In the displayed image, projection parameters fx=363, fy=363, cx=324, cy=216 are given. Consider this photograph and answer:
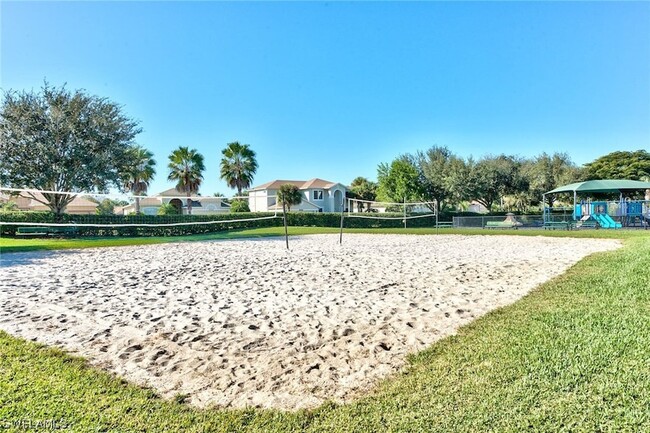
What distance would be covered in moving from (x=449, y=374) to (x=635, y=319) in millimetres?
2558

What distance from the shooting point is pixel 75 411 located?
239 centimetres

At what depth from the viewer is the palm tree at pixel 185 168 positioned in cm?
3622

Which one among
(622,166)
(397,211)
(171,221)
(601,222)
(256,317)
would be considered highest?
(622,166)

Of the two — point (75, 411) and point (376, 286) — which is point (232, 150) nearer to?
point (376, 286)

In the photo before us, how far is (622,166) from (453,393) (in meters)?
55.6

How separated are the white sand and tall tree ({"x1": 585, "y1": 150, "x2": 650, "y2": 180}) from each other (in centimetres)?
4503

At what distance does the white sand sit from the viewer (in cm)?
297

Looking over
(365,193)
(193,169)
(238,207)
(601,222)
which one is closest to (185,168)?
(193,169)

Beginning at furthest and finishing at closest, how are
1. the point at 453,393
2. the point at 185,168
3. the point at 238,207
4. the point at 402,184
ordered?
the point at 402,184, the point at 185,168, the point at 238,207, the point at 453,393

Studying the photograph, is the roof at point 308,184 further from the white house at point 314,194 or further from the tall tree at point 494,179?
the tall tree at point 494,179

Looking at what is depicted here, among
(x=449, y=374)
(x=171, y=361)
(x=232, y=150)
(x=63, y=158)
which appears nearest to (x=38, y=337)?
(x=171, y=361)

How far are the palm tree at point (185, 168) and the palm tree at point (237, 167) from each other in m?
4.52

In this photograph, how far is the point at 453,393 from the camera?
2.56m

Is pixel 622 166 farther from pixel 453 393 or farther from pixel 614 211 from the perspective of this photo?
pixel 453 393
